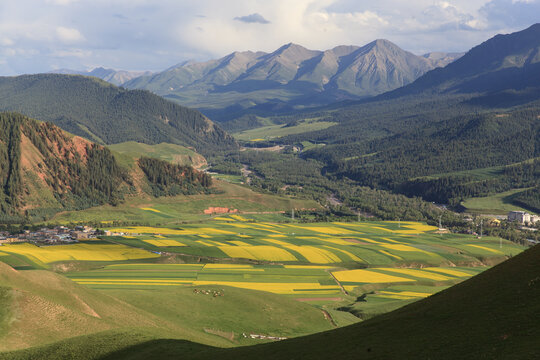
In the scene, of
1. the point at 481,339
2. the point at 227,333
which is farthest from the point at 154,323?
the point at 481,339

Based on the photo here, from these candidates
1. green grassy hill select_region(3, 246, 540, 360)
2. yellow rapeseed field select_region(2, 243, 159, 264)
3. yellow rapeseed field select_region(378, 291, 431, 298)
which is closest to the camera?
green grassy hill select_region(3, 246, 540, 360)

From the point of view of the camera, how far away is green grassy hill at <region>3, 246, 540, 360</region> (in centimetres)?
3922

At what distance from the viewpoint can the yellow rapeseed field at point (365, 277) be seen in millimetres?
150125

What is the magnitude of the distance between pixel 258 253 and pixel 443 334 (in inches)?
5387

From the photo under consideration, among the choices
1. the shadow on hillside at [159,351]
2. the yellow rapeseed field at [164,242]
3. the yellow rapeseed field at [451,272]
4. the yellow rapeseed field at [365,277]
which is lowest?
the yellow rapeseed field at [451,272]

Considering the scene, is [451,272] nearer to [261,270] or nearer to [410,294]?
[410,294]

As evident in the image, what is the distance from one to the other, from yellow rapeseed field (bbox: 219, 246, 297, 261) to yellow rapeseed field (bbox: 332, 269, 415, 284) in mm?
22513

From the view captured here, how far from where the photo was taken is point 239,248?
599 feet

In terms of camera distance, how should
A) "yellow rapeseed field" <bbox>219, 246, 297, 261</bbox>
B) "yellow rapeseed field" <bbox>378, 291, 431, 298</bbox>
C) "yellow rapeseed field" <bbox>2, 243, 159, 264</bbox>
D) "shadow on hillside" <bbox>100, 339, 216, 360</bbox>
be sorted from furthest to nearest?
1. "yellow rapeseed field" <bbox>219, 246, 297, 261</bbox>
2. "yellow rapeseed field" <bbox>2, 243, 159, 264</bbox>
3. "yellow rapeseed field" <bbox>378, 291, 431, 298</bbox>
4. "shadow on hillside" <bbox>100, 339, 216, 360</bbox>

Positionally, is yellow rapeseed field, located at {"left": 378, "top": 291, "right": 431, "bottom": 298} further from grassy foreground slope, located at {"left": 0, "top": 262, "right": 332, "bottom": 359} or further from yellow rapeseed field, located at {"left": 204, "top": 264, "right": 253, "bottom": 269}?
yellow rapeseed field, located at {"left": 204, "top": 264, "right": 253, "bottom": 269}

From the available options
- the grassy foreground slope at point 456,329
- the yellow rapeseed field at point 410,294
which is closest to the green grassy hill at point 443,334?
the grassy foreground slope at point 456,329

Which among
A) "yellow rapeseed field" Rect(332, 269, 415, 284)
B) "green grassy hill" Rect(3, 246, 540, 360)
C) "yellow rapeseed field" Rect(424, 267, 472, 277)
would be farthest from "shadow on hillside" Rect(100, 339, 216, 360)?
"yellow rapeseed field" Rect(424, 267, 472, 277)

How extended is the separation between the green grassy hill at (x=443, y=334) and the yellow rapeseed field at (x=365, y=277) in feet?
300

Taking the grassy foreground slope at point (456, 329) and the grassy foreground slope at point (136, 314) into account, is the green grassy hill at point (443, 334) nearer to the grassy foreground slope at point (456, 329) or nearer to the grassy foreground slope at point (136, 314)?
the grassy foreground slope at point (456, 329)
